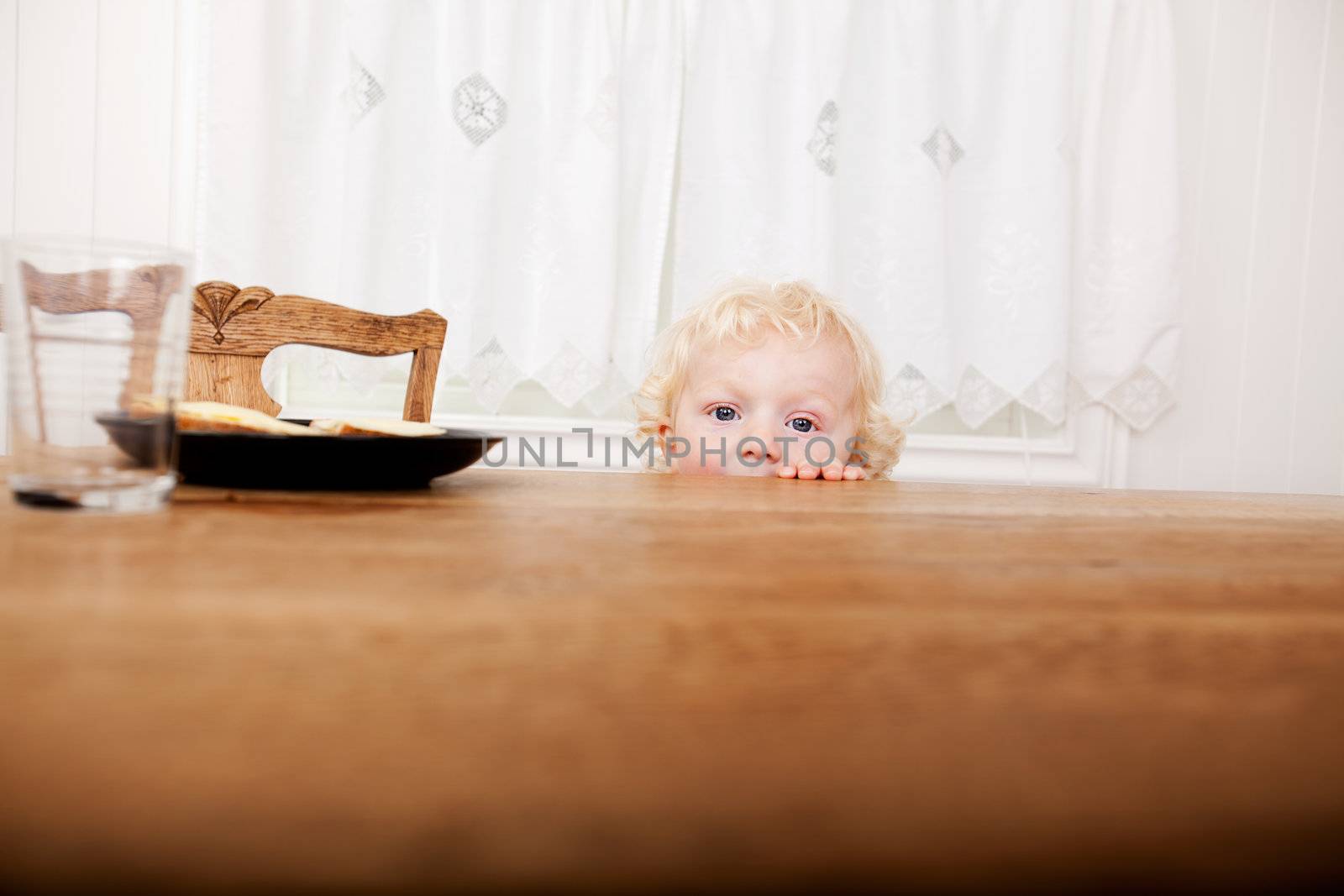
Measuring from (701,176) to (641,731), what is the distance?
1876mm

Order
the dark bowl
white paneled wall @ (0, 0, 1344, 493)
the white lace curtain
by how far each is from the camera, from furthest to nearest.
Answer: white paneled wall @ (0, 0, 1344, 493) → the white lace curtain → the dark bowl

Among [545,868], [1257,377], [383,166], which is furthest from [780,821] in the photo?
[1257,377]

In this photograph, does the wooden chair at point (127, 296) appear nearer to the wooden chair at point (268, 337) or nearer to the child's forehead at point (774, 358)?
the wooden chair at point (268, 337)

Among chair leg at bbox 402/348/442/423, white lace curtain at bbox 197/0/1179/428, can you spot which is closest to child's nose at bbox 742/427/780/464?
chair leg at bbox 402/348/442/423

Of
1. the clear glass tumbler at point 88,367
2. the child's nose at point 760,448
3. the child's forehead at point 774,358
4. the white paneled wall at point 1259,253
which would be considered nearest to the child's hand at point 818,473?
the child's nose at point 760,448

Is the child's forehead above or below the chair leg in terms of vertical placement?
above

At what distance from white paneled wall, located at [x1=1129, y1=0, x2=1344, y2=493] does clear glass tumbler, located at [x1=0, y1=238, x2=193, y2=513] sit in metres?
2.13

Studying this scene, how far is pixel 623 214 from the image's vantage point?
2.00 m

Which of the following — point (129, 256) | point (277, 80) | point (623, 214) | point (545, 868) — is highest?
point (277, 80)

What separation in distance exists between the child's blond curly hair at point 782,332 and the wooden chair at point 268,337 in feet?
1.33

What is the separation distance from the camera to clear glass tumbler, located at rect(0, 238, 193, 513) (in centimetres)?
44

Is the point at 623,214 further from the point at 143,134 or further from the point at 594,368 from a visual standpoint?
the point at 143,134

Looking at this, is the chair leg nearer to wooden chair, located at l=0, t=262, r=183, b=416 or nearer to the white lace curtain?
the white lace curtain

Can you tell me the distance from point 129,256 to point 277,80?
5.60ft
